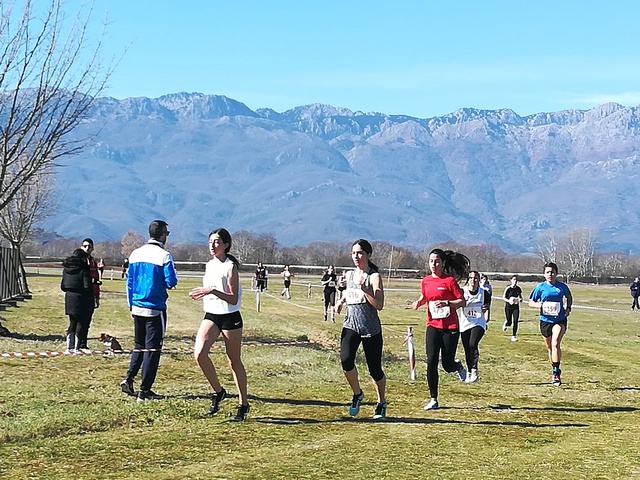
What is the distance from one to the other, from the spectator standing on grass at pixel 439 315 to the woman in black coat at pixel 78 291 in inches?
260

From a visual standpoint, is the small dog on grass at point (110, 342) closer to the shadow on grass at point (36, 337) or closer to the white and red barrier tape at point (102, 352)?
the white and red barrier tape at point (102, 352)

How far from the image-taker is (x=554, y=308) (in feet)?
47.2

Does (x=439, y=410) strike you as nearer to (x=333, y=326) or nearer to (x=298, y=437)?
(x=298, y=437)

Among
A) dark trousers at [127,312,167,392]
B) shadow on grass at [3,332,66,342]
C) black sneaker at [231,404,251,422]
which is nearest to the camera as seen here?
black sneaker at [231,404,251,422]

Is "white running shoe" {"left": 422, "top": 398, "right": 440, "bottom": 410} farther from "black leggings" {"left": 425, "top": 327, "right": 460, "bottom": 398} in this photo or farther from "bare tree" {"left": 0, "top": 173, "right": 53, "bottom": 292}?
"bare tree" {"left": 0, "top": 173, "right": 53, "bottom": 292}

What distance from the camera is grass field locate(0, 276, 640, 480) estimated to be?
8047mm

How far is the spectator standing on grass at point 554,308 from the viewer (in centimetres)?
1435

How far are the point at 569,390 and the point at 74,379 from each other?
7.75 meters

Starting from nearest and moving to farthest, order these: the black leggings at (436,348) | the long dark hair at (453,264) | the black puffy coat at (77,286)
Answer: the black leggings at (436,348) → the long dark hair at (453,264) → the black puffy coat at (77,286)

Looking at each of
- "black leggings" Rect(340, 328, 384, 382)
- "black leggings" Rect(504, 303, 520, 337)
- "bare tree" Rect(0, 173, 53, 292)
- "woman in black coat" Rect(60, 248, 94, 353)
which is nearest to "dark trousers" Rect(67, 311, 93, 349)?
"woman in black coat" Rect(60, 248, 94, 353)

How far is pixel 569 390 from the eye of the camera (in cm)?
1399

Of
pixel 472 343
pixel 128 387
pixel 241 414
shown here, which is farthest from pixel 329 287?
pixel 241 414

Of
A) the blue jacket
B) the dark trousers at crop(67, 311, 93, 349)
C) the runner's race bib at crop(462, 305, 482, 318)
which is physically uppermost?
the blue jacket

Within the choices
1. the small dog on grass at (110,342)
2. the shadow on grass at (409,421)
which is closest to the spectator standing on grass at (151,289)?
the shadow on grass at (409,421)
